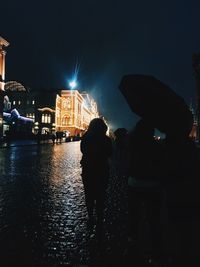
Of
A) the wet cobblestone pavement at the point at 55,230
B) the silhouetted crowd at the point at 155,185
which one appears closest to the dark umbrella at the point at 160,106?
the silhouetted crowd at the point at 155,185

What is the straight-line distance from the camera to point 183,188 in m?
3.02

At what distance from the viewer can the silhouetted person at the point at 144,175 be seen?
4.34 m

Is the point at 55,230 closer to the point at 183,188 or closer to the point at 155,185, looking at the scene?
the point at 155,185

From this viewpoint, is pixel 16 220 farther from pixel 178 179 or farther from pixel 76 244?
pixel 178 179

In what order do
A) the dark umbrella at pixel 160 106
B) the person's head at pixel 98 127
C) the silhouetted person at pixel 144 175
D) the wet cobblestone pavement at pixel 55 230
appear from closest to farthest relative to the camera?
the dark umbrella at pixel 160 106
the silhouetted person at pixel 144 175
the wet cobblestone pavement at pixel 55 230
the person's head at pixel 98 127

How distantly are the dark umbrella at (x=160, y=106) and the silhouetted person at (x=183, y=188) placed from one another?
0.12 meters

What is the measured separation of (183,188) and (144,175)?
141 cm

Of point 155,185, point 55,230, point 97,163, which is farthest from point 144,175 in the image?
point 55,230

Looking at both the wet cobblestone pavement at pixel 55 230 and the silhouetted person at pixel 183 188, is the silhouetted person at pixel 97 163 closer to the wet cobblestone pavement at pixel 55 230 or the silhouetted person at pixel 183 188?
the wet cobblestone pavement at pixel 55 230

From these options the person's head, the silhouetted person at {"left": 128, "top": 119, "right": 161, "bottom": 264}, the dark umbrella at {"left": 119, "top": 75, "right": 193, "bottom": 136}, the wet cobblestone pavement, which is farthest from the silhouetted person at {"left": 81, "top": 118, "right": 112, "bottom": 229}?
the dark umbrella at {"left": 119, "top": 75, "right": 193, "bottom": 136}

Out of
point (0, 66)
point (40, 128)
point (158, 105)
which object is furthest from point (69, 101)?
point (158, 105)

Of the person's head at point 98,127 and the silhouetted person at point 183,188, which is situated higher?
the person's head at point 98,127

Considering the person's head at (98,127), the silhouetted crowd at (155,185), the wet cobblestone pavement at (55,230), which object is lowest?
the wet cobblestone pavement at (55,230)

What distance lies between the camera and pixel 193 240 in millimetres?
3150
